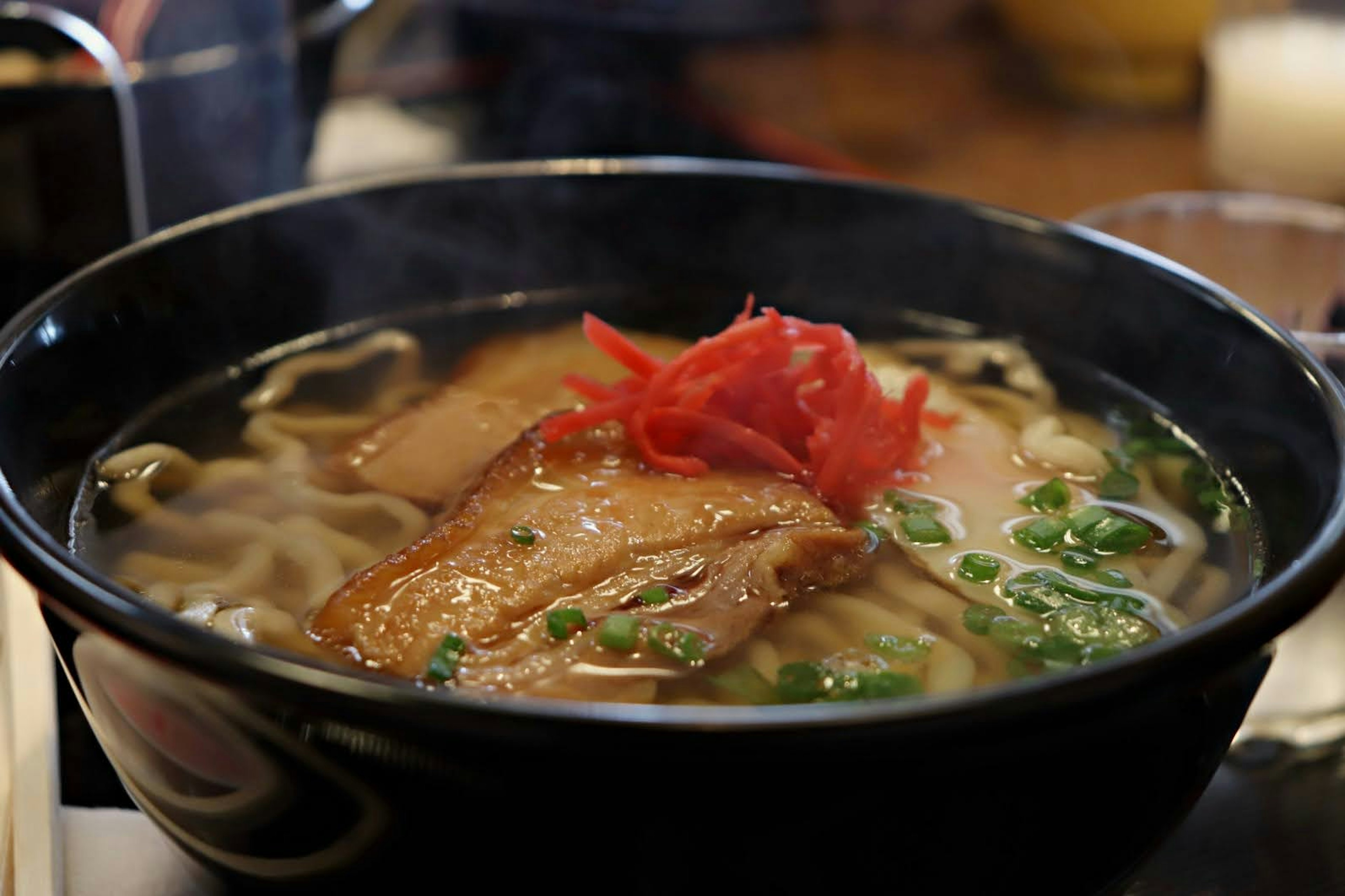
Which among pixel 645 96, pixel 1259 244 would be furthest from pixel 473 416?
pixel 645 96

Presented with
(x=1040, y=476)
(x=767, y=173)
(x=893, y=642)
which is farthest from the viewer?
(x=767, y=173)

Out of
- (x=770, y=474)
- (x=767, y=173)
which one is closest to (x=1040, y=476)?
(x=770, y=474)

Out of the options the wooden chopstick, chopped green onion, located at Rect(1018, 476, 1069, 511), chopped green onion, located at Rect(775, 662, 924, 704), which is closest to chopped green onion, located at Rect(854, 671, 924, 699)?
chopped green onion, located at Rect(775, 662, 924, 704)

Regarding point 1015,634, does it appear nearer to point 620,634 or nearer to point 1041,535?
point 1041,535

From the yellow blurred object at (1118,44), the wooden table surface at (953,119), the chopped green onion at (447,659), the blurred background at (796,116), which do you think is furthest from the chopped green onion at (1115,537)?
the yellow blurred object at (1118,44)

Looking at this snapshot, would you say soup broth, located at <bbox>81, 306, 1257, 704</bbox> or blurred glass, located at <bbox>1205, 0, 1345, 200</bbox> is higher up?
blurred glass, located at <bbox>1205, 0, 1345, 200</bbox>

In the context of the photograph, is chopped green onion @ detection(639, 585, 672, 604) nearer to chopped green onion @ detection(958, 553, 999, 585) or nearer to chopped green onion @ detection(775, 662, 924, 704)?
chopped green onion @ detection(775, 662, 924, 704)

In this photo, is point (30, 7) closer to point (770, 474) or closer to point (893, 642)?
point (770, 474)
